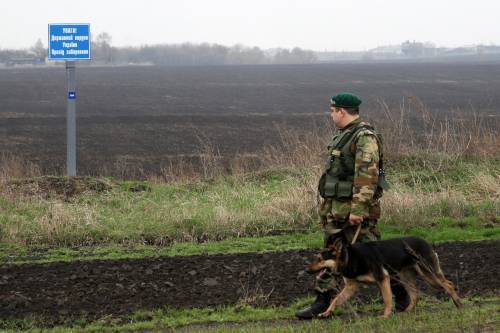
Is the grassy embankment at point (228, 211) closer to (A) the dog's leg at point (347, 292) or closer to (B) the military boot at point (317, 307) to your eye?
(B) the military boot at point (317, 307)

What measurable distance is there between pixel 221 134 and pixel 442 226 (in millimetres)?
18667

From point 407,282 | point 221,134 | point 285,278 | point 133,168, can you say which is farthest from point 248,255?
point 221,134

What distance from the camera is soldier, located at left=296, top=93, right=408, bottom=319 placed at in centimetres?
659

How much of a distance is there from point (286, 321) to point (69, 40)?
30.5 ft

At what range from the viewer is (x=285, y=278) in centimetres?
831

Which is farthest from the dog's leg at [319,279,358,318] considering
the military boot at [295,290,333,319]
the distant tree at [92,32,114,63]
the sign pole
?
the distant tree at [92,32,114,63]

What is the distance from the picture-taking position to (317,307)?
6.90m

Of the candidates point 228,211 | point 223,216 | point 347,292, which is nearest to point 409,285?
point 347,292

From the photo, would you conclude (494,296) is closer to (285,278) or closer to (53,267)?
(285,278)

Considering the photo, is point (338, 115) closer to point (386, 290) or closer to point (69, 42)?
point (386, 290)

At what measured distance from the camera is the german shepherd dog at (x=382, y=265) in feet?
21.1

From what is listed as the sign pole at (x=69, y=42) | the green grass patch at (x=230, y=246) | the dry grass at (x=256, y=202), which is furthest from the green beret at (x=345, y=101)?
the sign pole at (x=69, y=42)

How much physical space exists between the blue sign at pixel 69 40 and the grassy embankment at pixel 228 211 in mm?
2297

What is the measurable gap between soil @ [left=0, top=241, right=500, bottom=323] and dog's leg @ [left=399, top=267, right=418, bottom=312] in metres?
0.89
